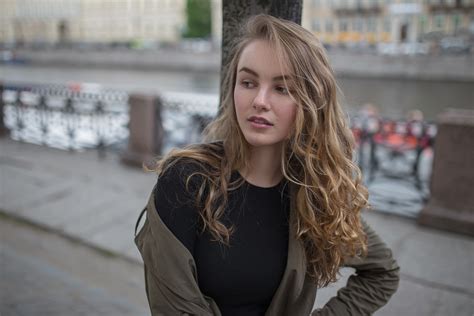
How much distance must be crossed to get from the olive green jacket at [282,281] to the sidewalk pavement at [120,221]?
31.0 inches

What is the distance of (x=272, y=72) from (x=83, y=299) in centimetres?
288

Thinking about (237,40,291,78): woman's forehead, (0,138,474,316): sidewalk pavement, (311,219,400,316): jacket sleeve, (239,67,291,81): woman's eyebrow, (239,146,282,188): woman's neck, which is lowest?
(0,138,474,316): sidewalk pavement

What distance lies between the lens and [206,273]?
148 cm

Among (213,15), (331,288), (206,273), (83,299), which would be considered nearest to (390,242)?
(331,288)

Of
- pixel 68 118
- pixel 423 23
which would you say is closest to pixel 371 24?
pixel 423 23

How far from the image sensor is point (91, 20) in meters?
88.5

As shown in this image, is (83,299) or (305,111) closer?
(305,111)

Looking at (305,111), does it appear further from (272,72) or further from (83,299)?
(83,299)

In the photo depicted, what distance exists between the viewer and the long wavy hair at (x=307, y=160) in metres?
1.43

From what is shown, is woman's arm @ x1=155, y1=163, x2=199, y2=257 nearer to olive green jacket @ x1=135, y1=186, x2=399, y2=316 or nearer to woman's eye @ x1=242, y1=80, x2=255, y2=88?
olive green jacket @ x1=135, y1=186, x2=399, y2=316

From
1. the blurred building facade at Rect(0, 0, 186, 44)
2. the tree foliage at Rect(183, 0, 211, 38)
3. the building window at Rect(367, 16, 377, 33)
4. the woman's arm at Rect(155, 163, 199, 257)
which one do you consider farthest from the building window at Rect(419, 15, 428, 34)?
the woman's arm at Rect(155, 163, 199, 257)

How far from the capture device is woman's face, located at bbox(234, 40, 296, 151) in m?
1.43

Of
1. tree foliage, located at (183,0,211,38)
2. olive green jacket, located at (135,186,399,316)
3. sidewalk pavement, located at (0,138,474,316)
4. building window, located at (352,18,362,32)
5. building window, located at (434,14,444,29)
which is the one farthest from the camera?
tree foliage, located at (183,0,211,38)

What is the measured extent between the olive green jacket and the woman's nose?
15.0 inches
